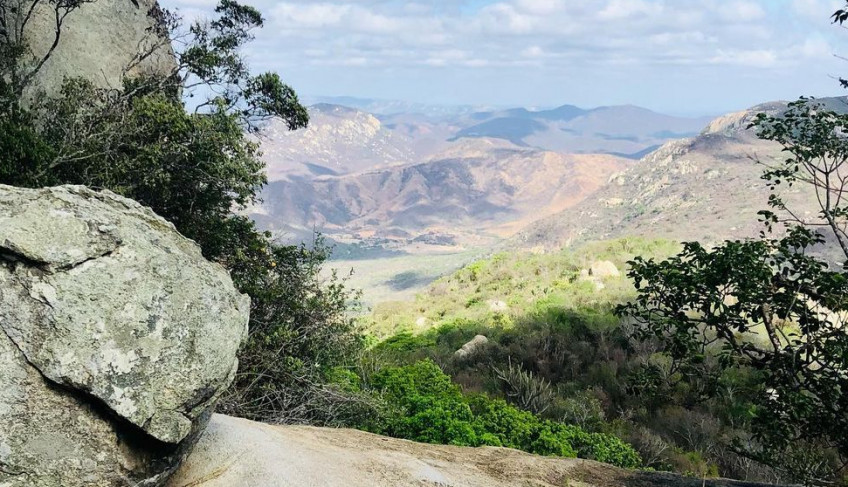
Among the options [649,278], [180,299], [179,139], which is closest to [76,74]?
[179,139]

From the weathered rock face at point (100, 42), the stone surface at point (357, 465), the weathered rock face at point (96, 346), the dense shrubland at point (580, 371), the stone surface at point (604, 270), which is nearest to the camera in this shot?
the weathered rock face at point (96, 346)

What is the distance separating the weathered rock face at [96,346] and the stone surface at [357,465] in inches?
22.6

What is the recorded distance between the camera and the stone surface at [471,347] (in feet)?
100.0

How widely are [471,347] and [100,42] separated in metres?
21.2

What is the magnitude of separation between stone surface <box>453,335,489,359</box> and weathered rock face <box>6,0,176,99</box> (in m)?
18.5

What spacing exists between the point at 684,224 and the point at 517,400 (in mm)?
88161

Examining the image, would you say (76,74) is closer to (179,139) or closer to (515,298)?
(179,139)

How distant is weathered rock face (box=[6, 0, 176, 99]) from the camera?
1700cm

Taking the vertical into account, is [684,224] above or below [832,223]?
below

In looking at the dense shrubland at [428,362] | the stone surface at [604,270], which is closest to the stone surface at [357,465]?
the dense shrubland at [428,362]

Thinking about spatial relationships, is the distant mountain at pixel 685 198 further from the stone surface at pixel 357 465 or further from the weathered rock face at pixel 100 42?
the stone surface at pixel 357 465

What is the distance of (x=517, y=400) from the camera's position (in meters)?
22.8

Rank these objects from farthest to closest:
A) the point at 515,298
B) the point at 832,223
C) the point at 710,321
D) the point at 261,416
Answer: the point at 515,298
the point at 261,416
the point at 832,223
the point at 710,321

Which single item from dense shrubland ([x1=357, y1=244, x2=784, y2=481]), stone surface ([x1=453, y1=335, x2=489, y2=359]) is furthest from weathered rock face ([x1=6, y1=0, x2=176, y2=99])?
stone surface ([x1=453, y1=335, x2=489, y2=359])
